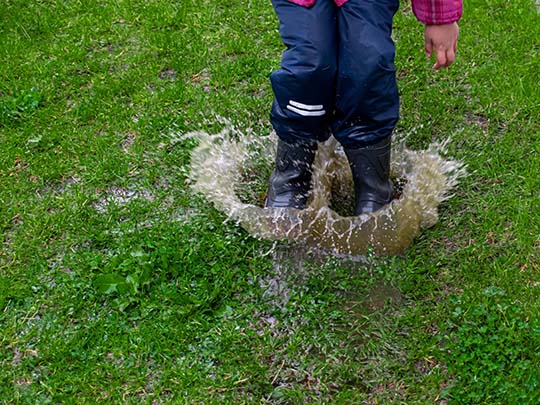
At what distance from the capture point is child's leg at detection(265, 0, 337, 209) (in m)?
2.87

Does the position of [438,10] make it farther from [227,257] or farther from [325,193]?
[227,257]

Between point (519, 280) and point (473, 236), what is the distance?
0.31 meters

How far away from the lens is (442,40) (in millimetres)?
3023

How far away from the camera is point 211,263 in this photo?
310 cm

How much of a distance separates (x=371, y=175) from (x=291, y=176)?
0.36m

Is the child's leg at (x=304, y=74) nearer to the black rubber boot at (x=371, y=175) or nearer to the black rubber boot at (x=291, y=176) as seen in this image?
the black rubber boot at (x=291, y=176)

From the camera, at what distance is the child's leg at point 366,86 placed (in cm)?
284

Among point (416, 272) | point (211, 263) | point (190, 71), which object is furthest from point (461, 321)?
point (190, 71)

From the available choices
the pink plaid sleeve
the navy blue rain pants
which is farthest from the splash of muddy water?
the pink plaid sleeve

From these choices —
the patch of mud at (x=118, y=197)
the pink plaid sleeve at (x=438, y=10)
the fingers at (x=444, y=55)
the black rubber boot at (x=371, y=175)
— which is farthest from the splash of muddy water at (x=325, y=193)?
the pink plaid sleeve at (x=438, y=10)

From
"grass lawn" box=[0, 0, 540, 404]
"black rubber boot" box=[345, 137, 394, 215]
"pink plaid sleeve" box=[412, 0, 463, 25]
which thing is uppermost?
"pink plaid sleeve" box=[412, 0, 463, 25]

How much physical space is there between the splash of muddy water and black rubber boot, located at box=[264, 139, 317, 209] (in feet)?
0.17

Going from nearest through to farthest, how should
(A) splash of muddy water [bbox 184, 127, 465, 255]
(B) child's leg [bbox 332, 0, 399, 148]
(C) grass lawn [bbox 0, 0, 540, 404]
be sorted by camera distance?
1. (C) grass lawn [bbox 0, 0, 540, 404]
2. (B) child's leg [bbox 332, 0, 399, 148]
3. (A) splash of muddy water [bbox 184, 127, 465, 255]

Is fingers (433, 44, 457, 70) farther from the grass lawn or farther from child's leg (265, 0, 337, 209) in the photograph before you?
the grass lawn
